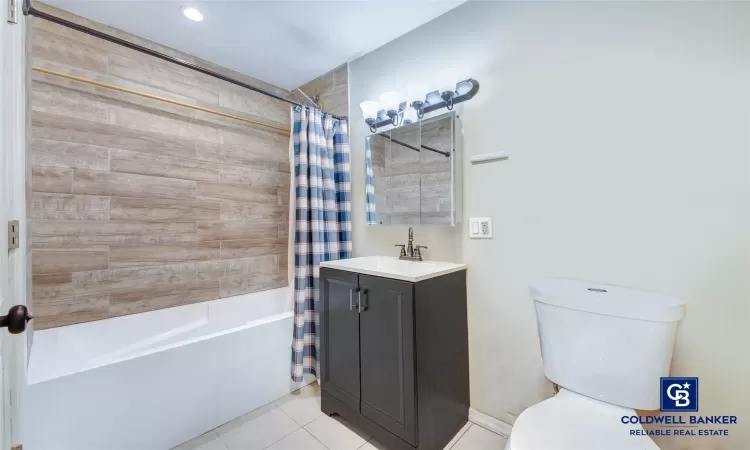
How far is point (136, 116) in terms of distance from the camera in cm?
198

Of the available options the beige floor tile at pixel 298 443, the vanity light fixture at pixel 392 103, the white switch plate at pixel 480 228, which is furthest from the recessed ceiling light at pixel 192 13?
the beige floor tile at pixel 298 443

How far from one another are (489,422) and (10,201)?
219 centimetres

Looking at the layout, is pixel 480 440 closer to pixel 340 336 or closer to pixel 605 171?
pixel 340 336

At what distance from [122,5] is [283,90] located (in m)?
1.22

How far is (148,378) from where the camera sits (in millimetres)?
1454

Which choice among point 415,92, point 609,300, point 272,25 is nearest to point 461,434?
point 609,300

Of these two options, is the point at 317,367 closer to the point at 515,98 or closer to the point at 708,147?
the point at 515,98

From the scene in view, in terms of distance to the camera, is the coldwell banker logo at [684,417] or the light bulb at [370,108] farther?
the light bulb at [370,108]

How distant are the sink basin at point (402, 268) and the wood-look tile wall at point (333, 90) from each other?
1257 mm

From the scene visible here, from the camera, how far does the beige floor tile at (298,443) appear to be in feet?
4.96

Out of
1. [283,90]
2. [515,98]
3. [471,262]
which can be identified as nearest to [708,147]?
[515,98]

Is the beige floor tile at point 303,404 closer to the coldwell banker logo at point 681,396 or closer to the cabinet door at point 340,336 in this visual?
the cabinet door at point 340,336

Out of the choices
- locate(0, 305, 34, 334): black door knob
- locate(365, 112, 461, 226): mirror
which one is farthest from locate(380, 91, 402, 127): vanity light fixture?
locate(0, 305, 34, 334): black door knob

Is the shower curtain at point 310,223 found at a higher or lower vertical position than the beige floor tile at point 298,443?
higher
